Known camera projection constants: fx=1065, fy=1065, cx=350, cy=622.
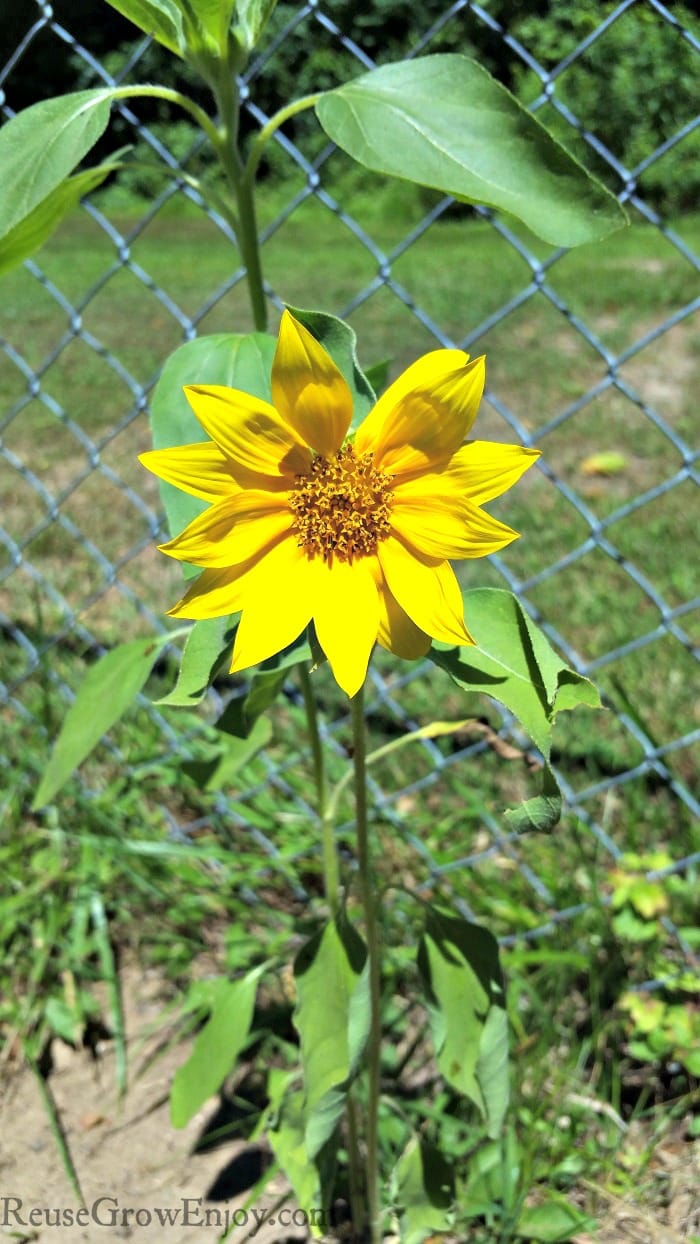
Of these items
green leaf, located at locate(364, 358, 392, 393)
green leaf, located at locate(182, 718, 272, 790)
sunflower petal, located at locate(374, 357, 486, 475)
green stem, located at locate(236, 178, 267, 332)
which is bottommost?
green leaf, located at locate(182, 718, 272, 790)

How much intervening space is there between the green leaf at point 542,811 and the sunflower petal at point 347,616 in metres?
0.16

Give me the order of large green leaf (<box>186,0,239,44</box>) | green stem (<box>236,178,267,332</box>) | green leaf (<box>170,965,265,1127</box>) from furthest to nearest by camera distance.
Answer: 1. green leaf (<box>170,965,265,1127</box>)
2. green stem (<box>236,178,267,332</box>)
3. large green leaf (<box>186,0,239,44</box>)

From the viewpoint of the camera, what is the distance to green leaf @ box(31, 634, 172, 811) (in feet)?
3.63

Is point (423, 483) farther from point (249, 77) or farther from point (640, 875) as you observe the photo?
point (640, 875)

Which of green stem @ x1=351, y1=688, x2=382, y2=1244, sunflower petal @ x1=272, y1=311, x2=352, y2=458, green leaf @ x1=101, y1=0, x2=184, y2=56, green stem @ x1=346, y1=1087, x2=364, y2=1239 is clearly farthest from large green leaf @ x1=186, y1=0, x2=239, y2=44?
green stem @ x1=346, y1=1087, x2=364, y2=1239

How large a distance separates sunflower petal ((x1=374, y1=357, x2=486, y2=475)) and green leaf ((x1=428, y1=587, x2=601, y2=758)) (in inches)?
5.9

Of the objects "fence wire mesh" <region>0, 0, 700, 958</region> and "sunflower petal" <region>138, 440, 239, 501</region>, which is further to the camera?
"fence wire mesh" <region>0, 0, 700, 958</region>

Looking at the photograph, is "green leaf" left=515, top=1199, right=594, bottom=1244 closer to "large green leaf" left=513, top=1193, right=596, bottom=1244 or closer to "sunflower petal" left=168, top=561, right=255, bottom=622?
"large green leaf" left=513, top=1193, right=596, bottom=1244

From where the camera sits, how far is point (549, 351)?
4.16 metres

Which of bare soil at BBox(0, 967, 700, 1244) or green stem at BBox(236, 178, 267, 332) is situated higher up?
green stem at BBox(236, 178, 267, 332)

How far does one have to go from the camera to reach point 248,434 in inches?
29.4

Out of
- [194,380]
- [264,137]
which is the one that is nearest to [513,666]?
[194,380]

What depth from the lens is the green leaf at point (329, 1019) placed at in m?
0.99

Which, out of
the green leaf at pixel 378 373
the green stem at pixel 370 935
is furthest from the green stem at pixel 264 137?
the green stem at pixel 370 935
